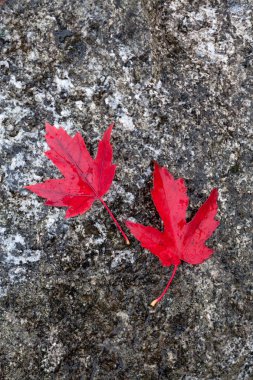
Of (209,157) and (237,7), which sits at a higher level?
(237,7)

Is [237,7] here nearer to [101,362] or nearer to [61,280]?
[61,280]

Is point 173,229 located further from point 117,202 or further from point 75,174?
point 75,174

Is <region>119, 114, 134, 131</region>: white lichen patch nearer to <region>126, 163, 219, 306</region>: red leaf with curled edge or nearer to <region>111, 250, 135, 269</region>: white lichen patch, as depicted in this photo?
<region>126, 163, 219, 306</region>: red leaf with curled edge

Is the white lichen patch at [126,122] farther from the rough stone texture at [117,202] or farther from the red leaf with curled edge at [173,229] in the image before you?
the red leaf with curled edge at [173,229]

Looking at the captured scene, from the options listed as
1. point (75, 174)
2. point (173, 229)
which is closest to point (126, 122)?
point (75, 174)

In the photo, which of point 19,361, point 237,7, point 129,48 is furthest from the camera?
point 237,7

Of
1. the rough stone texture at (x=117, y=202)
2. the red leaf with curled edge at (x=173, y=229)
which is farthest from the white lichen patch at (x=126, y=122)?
the red leaf with curled edge at (x=173, y=229)

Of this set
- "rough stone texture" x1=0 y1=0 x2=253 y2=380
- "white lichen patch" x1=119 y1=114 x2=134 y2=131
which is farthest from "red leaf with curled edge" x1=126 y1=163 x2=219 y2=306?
"white lichen patch" x1=119 y1=114 x2=134 y2=131

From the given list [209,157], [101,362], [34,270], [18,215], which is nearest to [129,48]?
[209,157]
